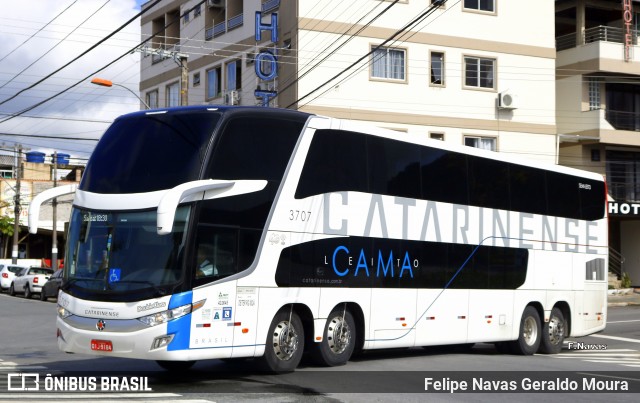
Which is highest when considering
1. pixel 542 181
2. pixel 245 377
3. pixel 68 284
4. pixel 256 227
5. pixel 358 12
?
pixel 358 12

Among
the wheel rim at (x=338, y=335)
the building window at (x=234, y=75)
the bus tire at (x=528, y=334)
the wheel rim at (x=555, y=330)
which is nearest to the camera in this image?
the wheel rim at (x=338, y=335)

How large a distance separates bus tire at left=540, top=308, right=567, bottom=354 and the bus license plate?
37.5ft

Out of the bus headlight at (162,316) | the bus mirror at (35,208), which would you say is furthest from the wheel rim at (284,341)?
the bus mirror at (35,208)

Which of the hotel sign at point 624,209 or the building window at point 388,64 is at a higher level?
the building window at point 388,64

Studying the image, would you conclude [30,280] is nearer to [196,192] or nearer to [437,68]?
[437,68]

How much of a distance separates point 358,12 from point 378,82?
2.99 m

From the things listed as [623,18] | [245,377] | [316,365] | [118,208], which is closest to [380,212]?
[316,365]

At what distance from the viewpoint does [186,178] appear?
1330 centimetres

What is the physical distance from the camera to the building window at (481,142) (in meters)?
41.2

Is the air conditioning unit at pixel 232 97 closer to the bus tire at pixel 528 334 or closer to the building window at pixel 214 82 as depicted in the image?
the building window at pixel 214 82

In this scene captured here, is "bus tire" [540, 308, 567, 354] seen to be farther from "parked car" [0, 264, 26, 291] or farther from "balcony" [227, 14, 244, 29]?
"parked car" [0, 264, 26, 291]

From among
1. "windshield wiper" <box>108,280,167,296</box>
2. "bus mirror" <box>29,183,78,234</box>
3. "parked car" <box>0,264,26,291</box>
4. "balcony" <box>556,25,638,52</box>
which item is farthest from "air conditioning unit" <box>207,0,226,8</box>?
"windshield wiper" <box>108,280,167,296</box>

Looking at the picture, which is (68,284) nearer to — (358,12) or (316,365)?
(316,365)

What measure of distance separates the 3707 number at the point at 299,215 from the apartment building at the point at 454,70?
21113mm
